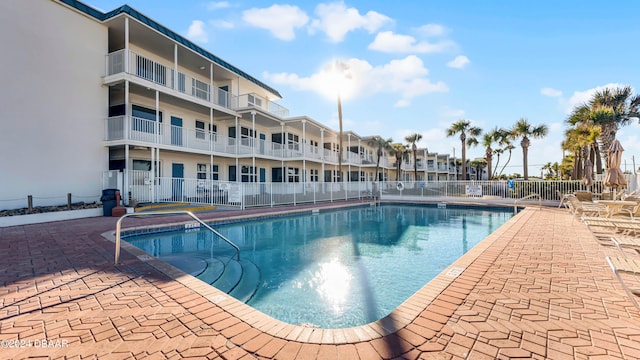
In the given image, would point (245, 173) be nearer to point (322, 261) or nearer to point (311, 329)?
point (322, 261)

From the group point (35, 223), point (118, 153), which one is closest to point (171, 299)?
point (35, 223)

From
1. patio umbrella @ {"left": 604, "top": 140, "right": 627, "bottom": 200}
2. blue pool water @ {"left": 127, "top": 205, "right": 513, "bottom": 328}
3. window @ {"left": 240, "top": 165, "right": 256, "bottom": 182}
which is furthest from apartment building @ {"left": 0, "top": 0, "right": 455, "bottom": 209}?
patio umbrella @ {"left": 604, "top": 140, "right": 627, "bottom": 200}

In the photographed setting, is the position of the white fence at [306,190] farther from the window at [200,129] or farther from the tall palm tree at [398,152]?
the tall palm tree at [398,152]

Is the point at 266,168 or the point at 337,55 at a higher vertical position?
the point at 337,55

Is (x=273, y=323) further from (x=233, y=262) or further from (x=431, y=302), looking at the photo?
(x=233, y=262)

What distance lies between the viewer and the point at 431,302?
3.05 metres

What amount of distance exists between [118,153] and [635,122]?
1106 inches

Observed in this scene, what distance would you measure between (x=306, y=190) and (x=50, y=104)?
13043 millimetres

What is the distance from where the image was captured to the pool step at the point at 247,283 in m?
4.45

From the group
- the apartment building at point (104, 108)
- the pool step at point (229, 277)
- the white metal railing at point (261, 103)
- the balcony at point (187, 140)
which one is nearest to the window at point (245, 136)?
the balcony at point (187, 140)

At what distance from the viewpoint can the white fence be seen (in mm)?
12930

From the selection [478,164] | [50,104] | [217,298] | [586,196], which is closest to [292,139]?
[50,104]

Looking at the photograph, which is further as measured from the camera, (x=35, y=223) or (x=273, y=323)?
(x=35, y=223)

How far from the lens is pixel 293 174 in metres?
24.1
